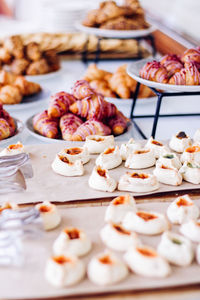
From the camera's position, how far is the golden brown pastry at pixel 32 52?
6.99 feet

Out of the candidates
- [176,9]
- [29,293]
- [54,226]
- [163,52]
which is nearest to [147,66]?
[54,226]

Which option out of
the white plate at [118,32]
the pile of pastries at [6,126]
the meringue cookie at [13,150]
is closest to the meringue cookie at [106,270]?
the meringue cookie at [13,150]

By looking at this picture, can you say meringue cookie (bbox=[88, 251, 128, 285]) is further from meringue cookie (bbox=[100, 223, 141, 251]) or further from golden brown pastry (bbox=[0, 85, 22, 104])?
golden brown pastry (bbox=[0, 85, 22, 104])

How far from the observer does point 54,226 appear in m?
0.87

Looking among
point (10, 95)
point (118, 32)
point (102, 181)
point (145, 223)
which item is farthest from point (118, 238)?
point (118, 32)

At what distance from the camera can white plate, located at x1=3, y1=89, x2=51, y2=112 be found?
5.54 ft

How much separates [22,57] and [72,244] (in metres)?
1.56

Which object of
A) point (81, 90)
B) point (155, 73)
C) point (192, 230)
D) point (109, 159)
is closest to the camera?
point (192, 230)

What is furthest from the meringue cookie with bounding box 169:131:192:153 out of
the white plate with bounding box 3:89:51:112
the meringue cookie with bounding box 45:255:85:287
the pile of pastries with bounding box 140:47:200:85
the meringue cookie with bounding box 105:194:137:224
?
the white plate with bounding box 3:89:51:112

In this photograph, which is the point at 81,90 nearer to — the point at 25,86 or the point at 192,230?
the point at 25,86

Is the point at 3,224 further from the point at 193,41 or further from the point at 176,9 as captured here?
the point at 176,9

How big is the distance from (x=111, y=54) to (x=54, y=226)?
6.05ft

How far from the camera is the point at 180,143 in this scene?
1231mm

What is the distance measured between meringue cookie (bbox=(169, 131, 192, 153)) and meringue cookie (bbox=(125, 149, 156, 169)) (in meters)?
0.12
